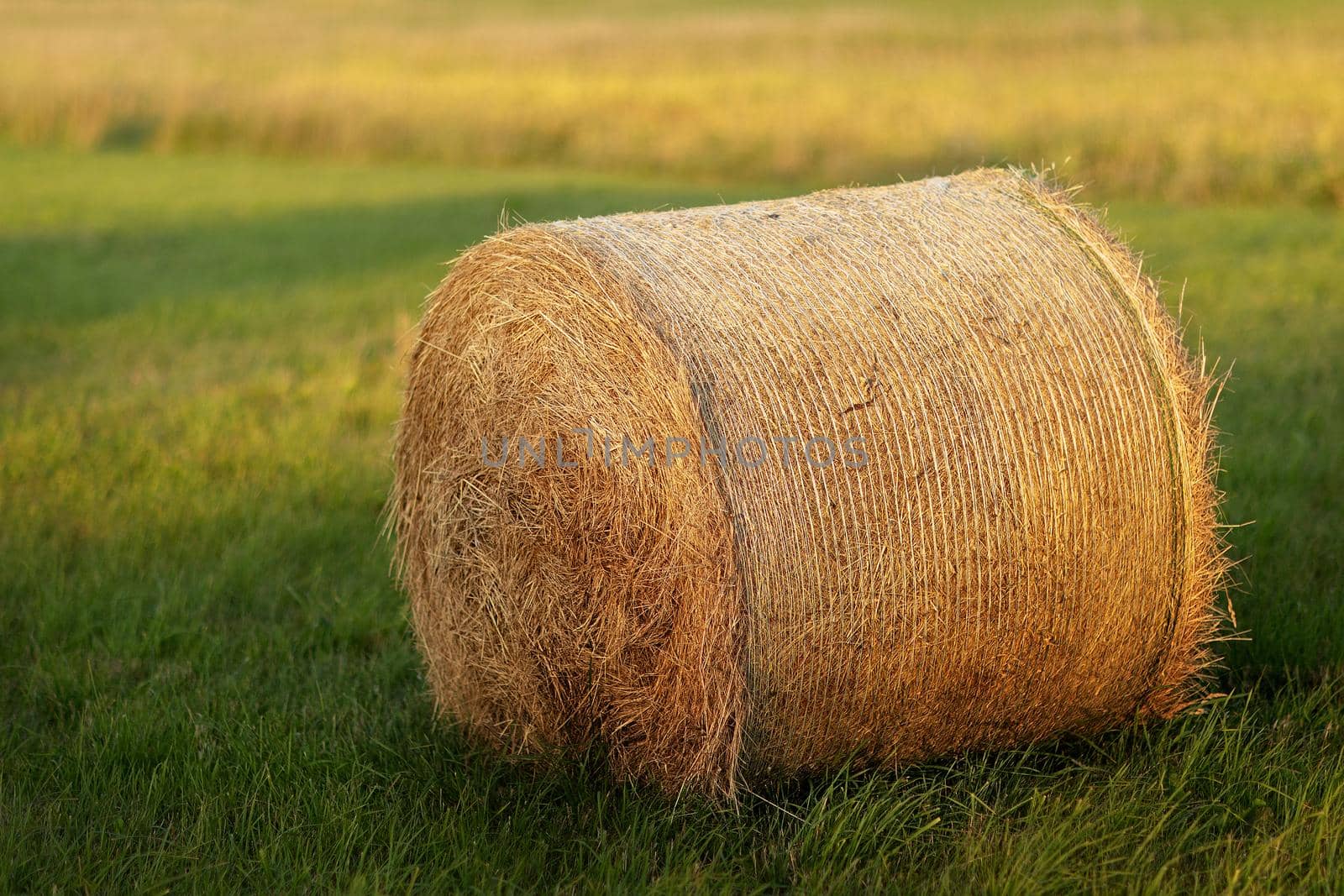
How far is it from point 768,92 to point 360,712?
21.0 metres

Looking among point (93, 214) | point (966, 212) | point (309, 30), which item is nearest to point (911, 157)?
point (93, 214)

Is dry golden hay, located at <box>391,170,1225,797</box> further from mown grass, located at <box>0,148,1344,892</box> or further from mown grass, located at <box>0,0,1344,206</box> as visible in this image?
mown grass, located at <box>0,0,1344,206</box>

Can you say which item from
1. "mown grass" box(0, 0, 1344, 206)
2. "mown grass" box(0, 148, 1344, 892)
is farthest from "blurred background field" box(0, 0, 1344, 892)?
"mown grass" box(0, 0, 1344, 206)

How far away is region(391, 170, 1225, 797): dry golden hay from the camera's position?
391 centimetres

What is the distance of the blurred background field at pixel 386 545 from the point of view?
151 inches

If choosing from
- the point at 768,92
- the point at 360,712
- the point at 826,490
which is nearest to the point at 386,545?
the point at 360,712

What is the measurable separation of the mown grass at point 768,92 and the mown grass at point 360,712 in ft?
25.7

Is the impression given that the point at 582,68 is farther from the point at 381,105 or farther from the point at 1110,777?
the point at 1110,777

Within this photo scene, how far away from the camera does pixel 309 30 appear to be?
133 feet

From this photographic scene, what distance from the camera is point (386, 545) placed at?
6578 mm

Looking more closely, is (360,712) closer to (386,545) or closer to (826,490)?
(386,545)

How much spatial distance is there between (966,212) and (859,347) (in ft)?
2.92

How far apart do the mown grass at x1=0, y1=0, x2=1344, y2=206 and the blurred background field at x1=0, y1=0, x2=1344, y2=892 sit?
0.13m

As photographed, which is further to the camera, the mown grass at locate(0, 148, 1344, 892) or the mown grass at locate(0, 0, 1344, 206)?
the mown grass at locate(0, 0, 1344, 206)
